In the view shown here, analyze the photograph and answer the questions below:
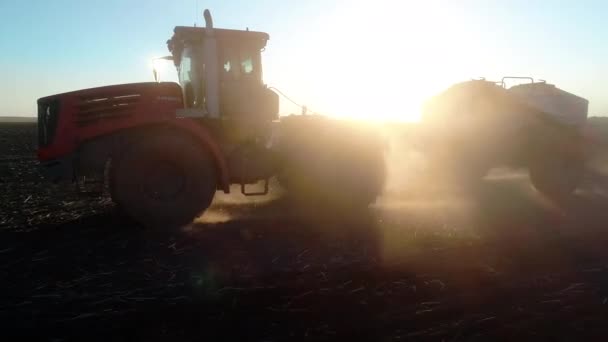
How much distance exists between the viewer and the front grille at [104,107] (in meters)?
6.68

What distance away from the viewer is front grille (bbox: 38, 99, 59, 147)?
6733mm

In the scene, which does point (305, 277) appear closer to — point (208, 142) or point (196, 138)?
point (208, 142)

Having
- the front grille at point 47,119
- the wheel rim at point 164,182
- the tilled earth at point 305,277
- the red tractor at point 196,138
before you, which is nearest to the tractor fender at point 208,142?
Answer: the red tractor at point 196,138

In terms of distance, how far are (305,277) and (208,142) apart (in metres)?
3.01

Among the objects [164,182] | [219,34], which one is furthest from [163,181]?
[219,34]

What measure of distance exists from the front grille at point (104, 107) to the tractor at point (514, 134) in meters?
8.94

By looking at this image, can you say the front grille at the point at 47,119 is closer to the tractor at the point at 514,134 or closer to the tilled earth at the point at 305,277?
the tilled earth at the point at 305,277

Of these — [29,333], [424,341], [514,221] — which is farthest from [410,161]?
[29,333]

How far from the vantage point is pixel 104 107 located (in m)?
6.76

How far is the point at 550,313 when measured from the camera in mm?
4316

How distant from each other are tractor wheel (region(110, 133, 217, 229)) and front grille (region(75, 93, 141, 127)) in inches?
20.5

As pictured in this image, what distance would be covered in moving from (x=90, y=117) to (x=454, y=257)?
5.40 m

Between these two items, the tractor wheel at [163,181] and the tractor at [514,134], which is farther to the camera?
the tractor at [514,134]

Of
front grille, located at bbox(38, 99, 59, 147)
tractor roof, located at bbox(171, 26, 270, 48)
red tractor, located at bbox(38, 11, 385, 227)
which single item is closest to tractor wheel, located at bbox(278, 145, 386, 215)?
red tractor, located at bbox(38, 11, 385, 227)
